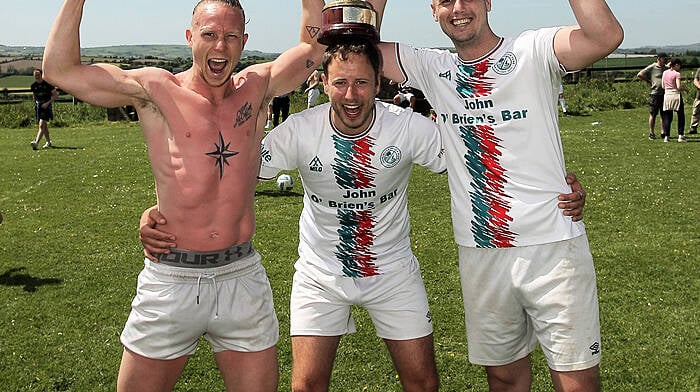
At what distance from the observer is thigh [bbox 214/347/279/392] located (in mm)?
4020

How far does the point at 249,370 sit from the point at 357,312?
10.5 ft

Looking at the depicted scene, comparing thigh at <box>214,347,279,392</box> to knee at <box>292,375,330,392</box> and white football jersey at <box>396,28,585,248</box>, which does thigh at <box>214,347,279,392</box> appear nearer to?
knee at <box>292,375,330,392</box>

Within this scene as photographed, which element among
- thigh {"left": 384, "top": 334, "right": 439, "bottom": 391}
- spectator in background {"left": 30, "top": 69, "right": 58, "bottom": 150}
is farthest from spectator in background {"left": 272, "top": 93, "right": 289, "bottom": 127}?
thigh {"left": 384, "top": 334, "right": 439, "bottom": 391}

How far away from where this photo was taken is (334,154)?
4445 millimetres

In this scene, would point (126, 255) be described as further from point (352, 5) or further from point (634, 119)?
point (634, 119)

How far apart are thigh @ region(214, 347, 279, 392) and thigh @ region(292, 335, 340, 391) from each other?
0.37 m

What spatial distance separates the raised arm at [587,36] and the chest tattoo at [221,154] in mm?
1867

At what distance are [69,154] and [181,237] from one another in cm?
1646

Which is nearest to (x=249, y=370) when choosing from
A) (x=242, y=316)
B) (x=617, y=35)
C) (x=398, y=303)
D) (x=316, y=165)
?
(x=242, y=316)

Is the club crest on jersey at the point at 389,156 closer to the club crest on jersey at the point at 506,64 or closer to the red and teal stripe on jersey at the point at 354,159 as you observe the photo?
the red and teal stripe on jersey at the point at 354,159

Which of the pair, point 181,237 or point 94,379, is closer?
point 181,237

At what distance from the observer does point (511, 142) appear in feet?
13.1

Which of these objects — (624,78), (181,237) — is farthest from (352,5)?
(624,78)

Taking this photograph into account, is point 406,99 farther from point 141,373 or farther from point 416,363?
point 141,373
